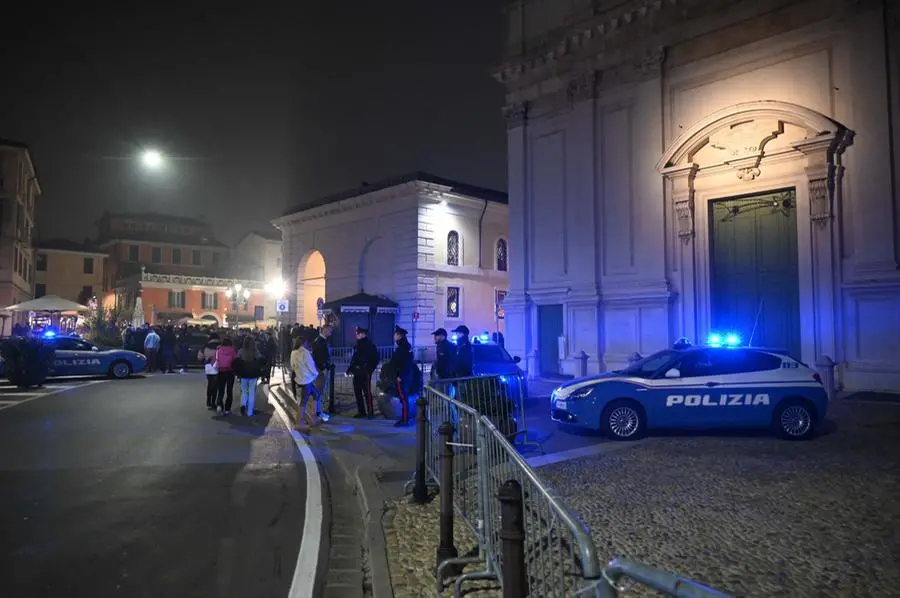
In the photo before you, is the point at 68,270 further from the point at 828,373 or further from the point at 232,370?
the point at 828,373

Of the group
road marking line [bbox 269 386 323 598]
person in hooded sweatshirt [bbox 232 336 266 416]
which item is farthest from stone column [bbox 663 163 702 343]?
road marking line [bbox 269 386 323 598]

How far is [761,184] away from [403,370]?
11934mm

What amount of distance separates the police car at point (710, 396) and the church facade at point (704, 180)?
626cm

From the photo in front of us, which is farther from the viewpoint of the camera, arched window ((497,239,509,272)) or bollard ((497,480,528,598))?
arched window ((497,239,509,272))

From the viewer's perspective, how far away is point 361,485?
7.29 metres

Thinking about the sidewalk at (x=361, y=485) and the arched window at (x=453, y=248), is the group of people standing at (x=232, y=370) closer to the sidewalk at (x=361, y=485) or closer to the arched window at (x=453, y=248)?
the sidewalk at (x=361, y=485)

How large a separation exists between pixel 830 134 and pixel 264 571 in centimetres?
1650

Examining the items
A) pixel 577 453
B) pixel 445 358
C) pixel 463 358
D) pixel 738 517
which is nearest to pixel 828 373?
pixel 577 453

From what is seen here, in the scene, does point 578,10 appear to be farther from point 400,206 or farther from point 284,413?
point 284,413

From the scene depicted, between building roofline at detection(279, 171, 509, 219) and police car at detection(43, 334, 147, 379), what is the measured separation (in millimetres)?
15498

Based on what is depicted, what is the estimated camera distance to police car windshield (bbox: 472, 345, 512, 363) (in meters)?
13.8

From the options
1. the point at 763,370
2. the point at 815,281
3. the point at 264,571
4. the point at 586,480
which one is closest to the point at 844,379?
the point at 815,281

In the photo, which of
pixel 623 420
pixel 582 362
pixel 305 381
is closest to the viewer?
pixel 623 420

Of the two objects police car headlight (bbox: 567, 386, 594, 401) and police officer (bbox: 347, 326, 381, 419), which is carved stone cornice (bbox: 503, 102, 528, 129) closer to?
police officer (bbox: 347, 326, 381, 419)
